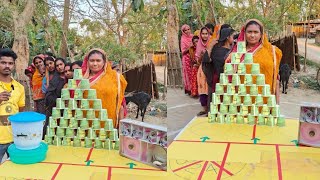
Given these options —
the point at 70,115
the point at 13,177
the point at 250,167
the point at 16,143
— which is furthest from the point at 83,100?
the point at 250,167

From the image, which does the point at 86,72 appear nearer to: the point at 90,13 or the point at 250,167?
the point at 90,13

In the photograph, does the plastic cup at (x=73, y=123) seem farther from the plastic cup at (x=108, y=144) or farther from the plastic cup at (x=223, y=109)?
the plastic cup at (x=223, y=109)

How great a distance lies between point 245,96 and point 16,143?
1.35 metres

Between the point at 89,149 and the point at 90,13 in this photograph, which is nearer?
the point at 89,149

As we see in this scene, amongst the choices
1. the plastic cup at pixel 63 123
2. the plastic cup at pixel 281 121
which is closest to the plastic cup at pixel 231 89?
the plastic cup at pixel 281 121

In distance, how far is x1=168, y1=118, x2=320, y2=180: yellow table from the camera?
5.63 feet

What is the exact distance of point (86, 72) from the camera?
6.99 feet

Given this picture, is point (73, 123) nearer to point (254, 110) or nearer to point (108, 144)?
point (108, 144)

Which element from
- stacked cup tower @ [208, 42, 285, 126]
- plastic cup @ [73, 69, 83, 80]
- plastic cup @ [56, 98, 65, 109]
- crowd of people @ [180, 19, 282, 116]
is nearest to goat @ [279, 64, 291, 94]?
crowd of people @ [180, 19, 282, 116]

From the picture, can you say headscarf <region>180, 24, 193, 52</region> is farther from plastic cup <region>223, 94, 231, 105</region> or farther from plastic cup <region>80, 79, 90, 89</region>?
plastic cup <region>80, 79, 90, 89</region>

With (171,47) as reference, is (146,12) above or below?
above

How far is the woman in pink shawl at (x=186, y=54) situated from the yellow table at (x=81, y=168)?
3.11ft

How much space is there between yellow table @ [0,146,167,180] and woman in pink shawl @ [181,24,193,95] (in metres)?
0.95

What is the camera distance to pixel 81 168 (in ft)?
6.00
